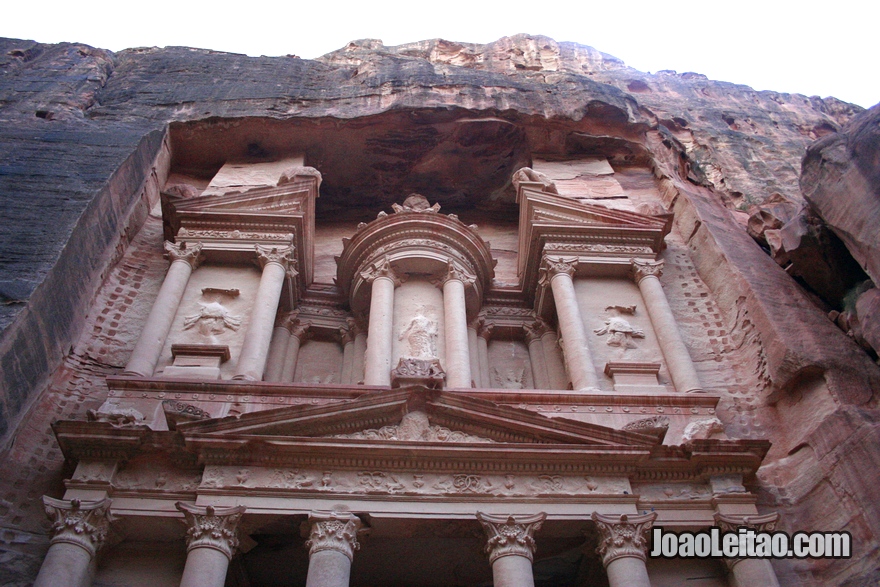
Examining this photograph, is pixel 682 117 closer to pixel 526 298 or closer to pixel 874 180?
pixel 526 298

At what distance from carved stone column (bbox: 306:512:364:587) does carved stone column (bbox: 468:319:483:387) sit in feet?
17.0

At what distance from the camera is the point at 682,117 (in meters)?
23.6

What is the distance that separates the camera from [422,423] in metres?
9.59

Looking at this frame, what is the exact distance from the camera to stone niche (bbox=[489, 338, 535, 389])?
14516 mm

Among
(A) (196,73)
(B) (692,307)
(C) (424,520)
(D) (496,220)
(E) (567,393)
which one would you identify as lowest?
(C) (424,520)

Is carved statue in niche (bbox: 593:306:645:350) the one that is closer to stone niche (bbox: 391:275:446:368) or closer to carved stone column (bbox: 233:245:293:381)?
stone niche (bbox: 391:275:446:368)

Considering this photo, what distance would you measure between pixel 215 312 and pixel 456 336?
419 centimetres

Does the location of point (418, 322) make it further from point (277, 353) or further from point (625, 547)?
point (625, 547)

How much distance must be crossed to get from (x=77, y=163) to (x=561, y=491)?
1107 cm

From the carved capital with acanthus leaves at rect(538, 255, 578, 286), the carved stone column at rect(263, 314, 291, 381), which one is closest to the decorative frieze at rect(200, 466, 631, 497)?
the carved stone column at rect(263, 314, 291, 381)

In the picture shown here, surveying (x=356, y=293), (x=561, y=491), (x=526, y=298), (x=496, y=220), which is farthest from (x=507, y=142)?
(x=561, y=491)

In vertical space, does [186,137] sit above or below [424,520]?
above

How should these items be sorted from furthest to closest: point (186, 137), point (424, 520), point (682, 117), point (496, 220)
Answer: point (682, 117) < point (496, 220) < point (186, 137) < point (424, 520)

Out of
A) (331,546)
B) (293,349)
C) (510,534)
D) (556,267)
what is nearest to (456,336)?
(556,267)
